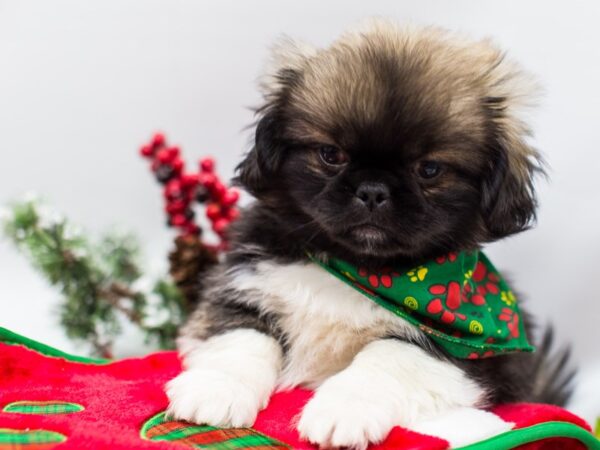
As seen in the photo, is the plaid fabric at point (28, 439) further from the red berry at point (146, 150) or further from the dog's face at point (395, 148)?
the red berry at point (146, 150)

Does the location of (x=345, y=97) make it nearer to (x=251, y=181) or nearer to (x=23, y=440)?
(x=251, y=181)

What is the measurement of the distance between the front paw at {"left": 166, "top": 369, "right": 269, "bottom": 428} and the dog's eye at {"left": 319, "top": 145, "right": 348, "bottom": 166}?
608 mm


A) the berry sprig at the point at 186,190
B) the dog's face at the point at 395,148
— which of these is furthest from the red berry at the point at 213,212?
the dog's face at the point at 395,148

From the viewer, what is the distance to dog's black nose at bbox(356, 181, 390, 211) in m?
1.92

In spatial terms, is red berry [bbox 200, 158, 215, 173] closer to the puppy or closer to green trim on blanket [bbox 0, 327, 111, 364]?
the puppy

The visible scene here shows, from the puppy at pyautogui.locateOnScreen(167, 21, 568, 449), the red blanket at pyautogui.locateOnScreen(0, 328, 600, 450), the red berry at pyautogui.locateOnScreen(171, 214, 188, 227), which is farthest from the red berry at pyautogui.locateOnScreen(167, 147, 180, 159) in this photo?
the red blanket at pyautogui.locateOnScreen(0, 328, 600, 450)

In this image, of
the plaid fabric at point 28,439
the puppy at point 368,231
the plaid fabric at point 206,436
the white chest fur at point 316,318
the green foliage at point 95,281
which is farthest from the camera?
the green foliage at point 95,281

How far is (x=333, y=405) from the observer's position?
1.81 metres

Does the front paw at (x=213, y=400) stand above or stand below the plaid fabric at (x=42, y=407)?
above

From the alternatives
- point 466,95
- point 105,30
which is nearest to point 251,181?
point 466,95

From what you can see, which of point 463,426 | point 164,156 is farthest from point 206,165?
point 463,426

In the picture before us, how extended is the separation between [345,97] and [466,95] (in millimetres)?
335

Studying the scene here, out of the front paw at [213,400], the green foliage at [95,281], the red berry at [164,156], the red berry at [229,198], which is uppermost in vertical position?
the red berry at [164,156]

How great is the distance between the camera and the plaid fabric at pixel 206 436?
1718mm
